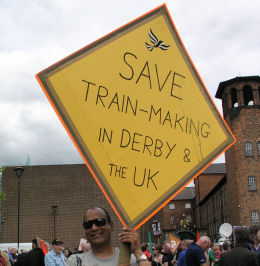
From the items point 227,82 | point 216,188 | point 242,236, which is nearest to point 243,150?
point 227,82

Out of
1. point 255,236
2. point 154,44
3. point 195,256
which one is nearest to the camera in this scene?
point 154,44

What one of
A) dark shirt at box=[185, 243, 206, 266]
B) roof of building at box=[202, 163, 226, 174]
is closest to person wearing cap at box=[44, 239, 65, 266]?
dark shirt at box=[185, 243, 206, 266]

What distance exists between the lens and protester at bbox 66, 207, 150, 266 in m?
2.59

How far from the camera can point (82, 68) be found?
120 inches

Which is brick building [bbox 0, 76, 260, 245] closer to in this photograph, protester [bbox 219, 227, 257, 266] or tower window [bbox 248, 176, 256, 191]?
tower window [bbox 248, 176, 256, 191]

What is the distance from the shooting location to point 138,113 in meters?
3.27

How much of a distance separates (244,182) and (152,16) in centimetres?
4217

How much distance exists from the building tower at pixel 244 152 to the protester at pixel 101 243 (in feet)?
136

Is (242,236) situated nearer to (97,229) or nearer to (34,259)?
(97,229)

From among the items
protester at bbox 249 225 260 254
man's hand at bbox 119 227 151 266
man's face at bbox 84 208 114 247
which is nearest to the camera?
man's hand at bbox 119 227 151 266

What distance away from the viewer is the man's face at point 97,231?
8.71 feet

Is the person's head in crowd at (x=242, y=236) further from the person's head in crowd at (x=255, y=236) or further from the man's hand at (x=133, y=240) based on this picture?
the man's hand at (x=133, y=240)

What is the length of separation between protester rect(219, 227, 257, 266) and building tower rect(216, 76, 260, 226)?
38.9 metres

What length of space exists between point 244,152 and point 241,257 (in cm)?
4134
